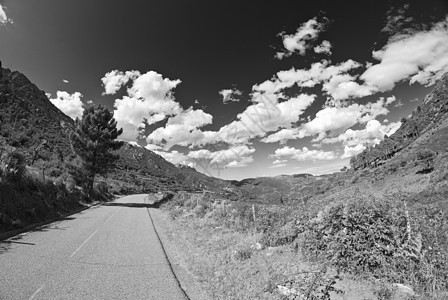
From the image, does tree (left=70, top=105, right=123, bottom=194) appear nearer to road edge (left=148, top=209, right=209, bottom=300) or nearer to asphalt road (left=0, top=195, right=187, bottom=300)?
asphalt road (left=0, top=195, right=187, bottom=300)

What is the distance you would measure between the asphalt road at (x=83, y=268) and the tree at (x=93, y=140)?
21283mm

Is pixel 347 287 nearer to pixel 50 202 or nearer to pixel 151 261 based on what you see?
pixel 151 261

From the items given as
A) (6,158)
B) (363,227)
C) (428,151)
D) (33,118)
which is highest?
(33,118)

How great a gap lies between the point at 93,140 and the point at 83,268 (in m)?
27.5

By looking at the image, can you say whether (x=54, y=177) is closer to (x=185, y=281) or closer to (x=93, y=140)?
(x=93, y=140)

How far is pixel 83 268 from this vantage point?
6809 millimetres

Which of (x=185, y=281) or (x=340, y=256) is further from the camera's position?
(x=185, y=281)

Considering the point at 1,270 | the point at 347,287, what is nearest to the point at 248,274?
the point at 347,287

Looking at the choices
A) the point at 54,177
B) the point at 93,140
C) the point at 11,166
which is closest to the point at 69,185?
the point at 54,177

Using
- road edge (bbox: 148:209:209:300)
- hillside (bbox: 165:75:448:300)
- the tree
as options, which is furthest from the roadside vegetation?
hillside (bbox: 165:75:448:300)

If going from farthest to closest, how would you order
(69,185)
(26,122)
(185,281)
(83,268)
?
(26,122) < (69,185) < (83,268) < (185,281)

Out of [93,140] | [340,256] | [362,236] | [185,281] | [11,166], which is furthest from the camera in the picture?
[93,140]

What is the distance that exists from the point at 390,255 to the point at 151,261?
658 centimetres

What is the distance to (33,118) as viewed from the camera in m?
64.1
